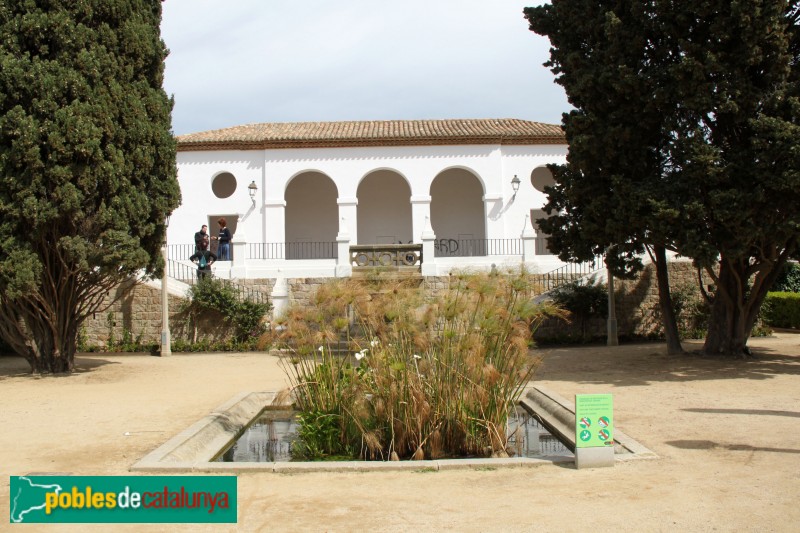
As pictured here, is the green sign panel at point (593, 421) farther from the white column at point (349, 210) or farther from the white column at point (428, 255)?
the white column at point (349, 210)

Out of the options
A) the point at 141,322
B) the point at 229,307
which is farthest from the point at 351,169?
the point at 141,322

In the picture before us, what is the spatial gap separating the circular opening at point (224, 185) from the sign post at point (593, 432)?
919 inches

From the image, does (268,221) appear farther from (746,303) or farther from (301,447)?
(301,447)

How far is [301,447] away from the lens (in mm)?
7211

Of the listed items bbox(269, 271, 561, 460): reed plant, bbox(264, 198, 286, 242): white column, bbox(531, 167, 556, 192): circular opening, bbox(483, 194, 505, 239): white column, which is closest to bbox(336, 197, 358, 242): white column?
bbox(264, 198, 286, 242): white column

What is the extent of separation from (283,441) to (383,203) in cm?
2158

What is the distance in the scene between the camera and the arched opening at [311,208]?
94.4ft

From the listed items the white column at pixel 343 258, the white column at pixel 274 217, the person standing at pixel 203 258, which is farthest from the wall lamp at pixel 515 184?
the person standing at pixel 203 258

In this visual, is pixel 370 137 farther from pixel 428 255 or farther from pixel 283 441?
pixel 283 441

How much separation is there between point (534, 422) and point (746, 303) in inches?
271

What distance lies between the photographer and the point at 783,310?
20328mm

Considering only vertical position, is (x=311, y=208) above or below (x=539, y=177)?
below

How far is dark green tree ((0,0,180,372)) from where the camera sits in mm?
11656

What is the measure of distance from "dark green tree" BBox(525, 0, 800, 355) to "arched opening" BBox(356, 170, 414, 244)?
598 inches
